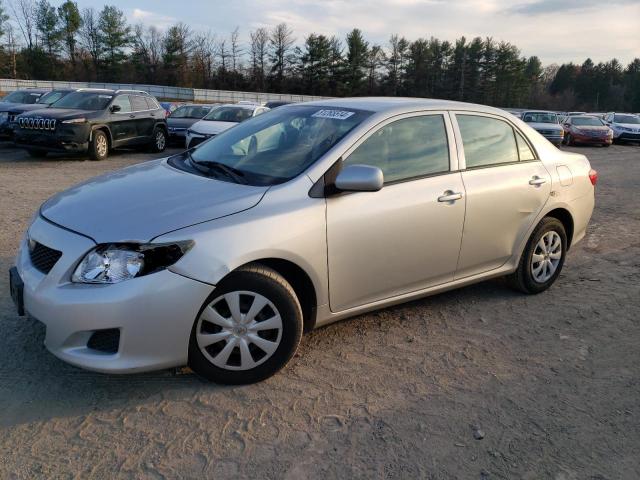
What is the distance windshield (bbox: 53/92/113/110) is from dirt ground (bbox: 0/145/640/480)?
9.92 metres

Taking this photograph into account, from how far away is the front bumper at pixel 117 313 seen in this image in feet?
9.05

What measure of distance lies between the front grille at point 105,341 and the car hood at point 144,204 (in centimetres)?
48

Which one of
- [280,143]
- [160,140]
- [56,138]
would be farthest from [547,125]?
[280,143]

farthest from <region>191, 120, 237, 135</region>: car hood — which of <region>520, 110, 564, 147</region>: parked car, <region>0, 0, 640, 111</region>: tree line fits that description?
<region>0, 0, 640, 111</region>: tree line

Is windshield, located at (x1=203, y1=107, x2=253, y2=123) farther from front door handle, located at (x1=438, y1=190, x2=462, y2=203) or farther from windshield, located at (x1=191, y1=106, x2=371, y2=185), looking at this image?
front door handle, located at (x1=438, y1=190, x2=462, y2=203)

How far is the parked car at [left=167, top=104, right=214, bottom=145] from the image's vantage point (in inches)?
667

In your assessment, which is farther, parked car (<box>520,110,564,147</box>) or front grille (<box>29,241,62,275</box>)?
parked car (<box>520,110,564,147</box>)

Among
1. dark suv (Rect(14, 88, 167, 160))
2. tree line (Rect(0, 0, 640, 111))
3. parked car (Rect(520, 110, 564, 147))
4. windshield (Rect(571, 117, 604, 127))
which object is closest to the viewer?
dark suv (Rect(14, 88, 167, 160))

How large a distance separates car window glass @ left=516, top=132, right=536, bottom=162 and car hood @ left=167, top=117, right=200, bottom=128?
14.0 meters

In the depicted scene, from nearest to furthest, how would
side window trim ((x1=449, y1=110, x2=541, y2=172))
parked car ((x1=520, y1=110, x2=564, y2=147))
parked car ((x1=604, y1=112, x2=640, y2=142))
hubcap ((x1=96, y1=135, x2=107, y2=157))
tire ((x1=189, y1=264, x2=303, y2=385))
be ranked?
tire ((x1=189, y1=264, x2=303, y2=385)) < side window trim ((x1=449, y1=110, x2=541, y2=172)) < hubcap ((x1=96, y1=135, x2=107, y2=157)) < parked car ((x1=520, y1=110, x2=564, y2=147)) < parked car ((x1=604, y1=112, x2=640, y2=142))

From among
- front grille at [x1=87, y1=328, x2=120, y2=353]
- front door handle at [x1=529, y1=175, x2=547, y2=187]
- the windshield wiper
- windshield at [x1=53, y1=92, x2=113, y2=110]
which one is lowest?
front grille at [x1=87, y1=328, x2=120, y2=353]

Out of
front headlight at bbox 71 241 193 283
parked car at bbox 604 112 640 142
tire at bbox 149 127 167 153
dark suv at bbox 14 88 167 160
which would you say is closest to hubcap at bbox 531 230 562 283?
front headlight at bbox 71 241 193 283

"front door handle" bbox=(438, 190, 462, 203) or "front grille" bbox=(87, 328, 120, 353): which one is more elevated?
"front door handle" bbox=(438, 190, 462, 203)

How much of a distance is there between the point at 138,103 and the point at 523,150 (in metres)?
12.0
